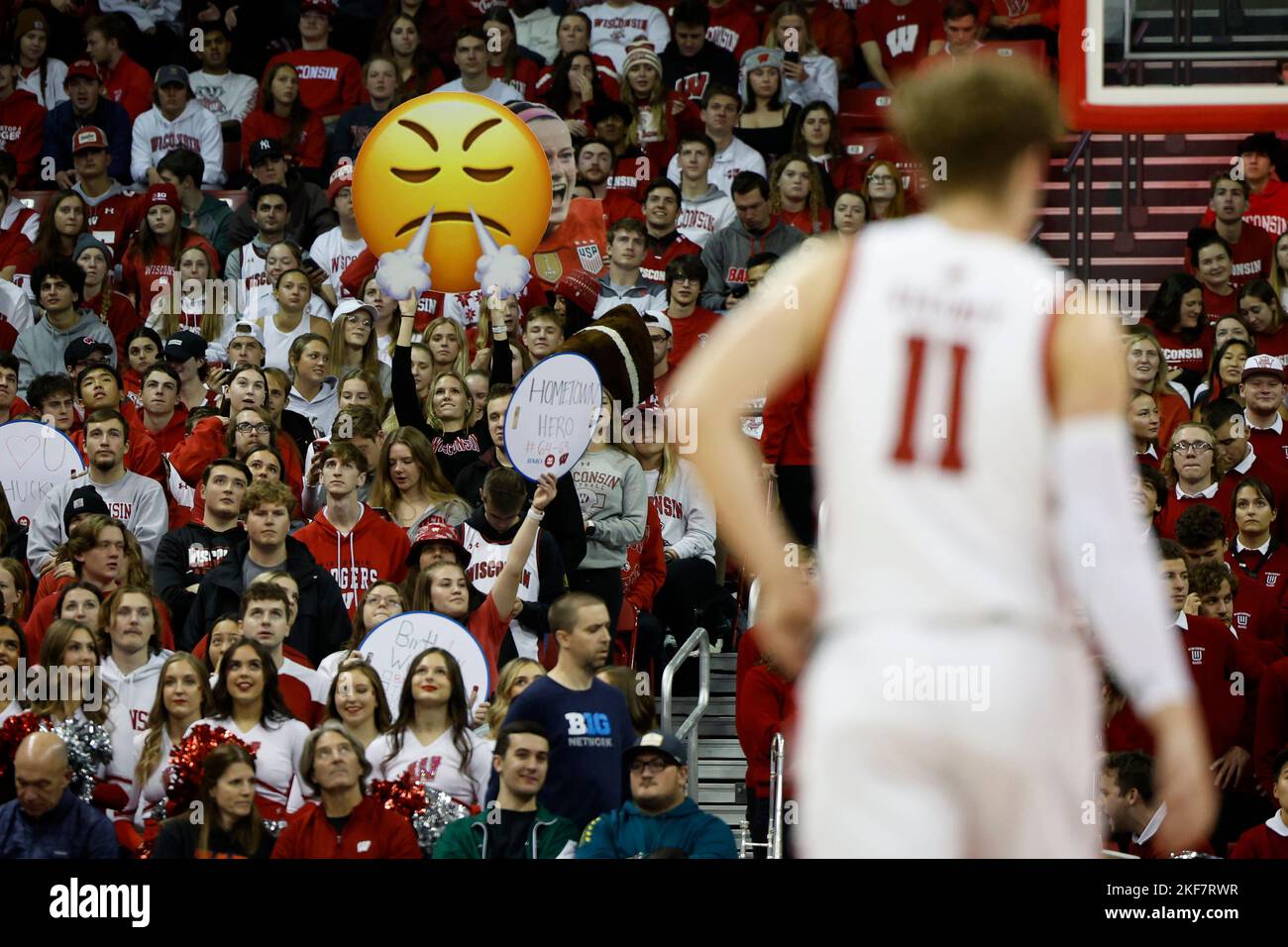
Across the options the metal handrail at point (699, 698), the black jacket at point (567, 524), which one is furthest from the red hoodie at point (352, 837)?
the black jacket at point (567, 524)

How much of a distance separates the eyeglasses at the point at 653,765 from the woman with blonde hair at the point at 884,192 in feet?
17.3

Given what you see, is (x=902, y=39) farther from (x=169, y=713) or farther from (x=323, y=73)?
(x=169, y=713)

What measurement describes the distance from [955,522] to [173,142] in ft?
37.3

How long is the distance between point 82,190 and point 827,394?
11091mm

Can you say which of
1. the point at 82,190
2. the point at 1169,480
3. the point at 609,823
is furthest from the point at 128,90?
the point at 609,823

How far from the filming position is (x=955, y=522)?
2482 mm

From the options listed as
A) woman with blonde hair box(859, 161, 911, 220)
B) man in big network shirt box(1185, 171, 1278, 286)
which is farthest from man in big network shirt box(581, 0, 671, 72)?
man in big network shirt box(1185, 171, 1278, 286)

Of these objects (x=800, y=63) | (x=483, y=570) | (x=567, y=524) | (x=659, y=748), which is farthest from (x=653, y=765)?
(x=800, y=63)

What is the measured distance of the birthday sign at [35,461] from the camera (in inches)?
348

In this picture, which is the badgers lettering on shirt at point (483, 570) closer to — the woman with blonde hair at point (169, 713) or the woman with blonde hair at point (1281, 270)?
the woman with blonde hair at point (169, 713)

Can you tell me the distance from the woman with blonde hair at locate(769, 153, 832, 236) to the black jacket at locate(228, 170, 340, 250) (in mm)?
2636

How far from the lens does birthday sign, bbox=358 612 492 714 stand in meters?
7.22
